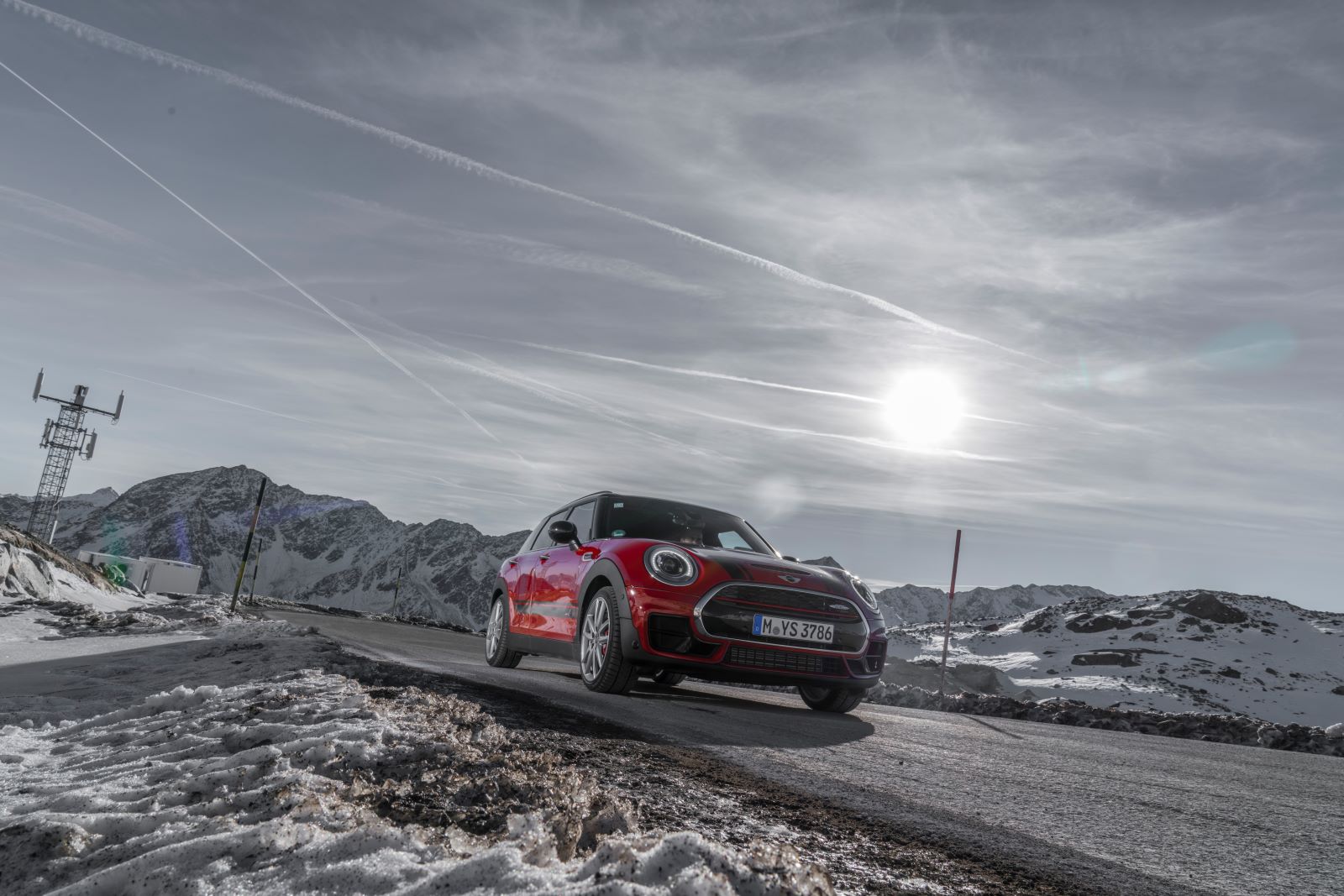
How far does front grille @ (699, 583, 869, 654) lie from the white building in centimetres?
4065

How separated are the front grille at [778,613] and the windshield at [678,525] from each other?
1.03 m

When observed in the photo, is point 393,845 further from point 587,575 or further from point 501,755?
point 587,575

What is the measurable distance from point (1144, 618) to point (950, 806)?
109724 millimetres

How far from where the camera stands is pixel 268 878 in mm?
1422

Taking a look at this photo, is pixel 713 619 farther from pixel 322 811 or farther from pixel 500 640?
pixel 322 811

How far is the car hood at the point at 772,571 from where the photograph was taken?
219 inches

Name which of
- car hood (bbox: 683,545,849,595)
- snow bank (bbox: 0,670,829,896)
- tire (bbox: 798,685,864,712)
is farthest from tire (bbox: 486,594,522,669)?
snow bank (bbox: 0,670,829,896)

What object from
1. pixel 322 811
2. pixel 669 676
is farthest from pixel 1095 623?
pixel 322 811

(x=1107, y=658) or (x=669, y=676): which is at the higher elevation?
(x=1107, y=658)

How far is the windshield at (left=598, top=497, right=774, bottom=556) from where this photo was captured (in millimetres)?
6773

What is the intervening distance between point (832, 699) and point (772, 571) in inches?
52.4

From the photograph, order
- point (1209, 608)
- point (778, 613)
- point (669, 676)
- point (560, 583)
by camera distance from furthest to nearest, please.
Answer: point (1209, 608)
point (560, 583)
point (669, 676)
point (778, 613)

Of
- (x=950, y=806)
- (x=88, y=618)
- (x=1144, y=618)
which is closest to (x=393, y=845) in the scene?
(x=950, y=806)

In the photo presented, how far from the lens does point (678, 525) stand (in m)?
7.02
